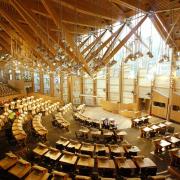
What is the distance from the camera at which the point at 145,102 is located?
22453 mm

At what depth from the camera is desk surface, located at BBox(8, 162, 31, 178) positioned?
8316 millimetres

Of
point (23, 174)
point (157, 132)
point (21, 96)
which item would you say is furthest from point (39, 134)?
point (21, 96)

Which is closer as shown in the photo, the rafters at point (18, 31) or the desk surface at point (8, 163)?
the desk surface at point (8, 163)

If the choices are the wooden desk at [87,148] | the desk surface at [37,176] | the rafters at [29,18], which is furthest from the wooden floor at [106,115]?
the desk surface at [37,176]

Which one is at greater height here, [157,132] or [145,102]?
[145,102]

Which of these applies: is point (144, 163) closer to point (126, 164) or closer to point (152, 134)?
point (126, 164)

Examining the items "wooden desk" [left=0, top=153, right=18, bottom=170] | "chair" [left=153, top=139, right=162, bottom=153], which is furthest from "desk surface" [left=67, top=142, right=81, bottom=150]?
"chair" [left=153, top=139, right=162, bottom=153]

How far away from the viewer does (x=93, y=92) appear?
87.4 ft

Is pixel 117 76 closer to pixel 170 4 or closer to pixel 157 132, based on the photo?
pixel 157 132

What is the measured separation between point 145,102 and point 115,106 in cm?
352

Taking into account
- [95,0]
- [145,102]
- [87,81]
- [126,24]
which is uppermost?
[95,0]

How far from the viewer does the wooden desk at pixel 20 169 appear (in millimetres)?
8320

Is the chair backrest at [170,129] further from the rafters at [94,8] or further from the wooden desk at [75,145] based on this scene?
the rafters at [94,8]

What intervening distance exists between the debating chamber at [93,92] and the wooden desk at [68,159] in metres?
0.05
